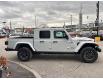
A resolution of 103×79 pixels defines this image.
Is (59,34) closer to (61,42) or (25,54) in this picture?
(61,42)

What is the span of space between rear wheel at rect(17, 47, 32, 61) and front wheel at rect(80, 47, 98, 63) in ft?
9.49

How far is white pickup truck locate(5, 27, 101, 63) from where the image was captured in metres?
10.6

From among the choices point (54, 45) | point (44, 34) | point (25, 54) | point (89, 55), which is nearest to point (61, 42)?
point (54, 45)

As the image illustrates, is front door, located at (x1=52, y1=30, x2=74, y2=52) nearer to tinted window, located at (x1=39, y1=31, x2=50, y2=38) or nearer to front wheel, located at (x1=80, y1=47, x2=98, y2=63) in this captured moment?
tinted window, located at (x1=39, y1=31, x2=50, y2=38)

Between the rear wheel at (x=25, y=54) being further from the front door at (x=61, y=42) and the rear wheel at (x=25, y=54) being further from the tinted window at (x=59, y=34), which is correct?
the tinted window at (x=59, y=34)

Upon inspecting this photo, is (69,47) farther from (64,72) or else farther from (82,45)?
(64,72)

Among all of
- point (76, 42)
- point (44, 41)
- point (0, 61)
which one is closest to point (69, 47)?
point (76, 42)

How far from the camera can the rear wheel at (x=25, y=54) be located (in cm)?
1093

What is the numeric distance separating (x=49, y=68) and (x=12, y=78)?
259 cm

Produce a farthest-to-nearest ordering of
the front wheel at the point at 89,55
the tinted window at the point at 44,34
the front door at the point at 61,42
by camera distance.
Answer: the tinted window at the point at 44,34 < the front door at the point at 61,42 < the front wheel at the point at 89,55

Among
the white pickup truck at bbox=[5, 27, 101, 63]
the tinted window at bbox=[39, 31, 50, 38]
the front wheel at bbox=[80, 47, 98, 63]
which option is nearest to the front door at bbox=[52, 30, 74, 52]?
the white pickup truck at bbox=[5, 27, 101, 63]

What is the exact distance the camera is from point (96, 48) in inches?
426

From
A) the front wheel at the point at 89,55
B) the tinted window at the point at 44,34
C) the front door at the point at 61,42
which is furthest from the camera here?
the tinted window at the point at 44,34

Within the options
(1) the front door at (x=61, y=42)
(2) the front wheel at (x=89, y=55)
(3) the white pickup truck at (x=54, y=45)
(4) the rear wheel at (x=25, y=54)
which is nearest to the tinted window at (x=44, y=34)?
(3) the white pickup truck at (x=54, y=45)
